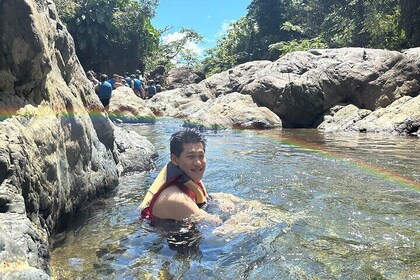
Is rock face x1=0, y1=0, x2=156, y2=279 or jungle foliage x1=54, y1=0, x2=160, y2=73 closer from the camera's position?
rock face x1=0, y1=0, x2=156, y2=279

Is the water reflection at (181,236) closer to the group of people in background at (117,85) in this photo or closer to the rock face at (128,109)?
the group of people in background at (117,85)

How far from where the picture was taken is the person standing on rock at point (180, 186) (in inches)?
162

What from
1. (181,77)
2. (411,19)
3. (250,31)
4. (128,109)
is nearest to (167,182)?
(128,109)

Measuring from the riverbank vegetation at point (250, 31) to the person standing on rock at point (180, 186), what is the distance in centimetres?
2183

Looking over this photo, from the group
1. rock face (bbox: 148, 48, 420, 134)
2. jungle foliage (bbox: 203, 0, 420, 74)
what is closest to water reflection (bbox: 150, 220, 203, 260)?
rock face (bbox: 148, 48, 420, 134)

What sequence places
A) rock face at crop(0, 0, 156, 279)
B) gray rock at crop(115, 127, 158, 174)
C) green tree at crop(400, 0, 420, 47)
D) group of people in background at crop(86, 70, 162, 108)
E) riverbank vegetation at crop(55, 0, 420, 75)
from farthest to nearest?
A: riverbank vegetation at crop(55, 0, 420, 75)
green tree at crop(400, 0, 420, 47)
group of people in background at crop(86, 70, 162, 108)
gray rock at crop(115, 127, 158, 174)
rock face at crop(0, 0, 156, 279)

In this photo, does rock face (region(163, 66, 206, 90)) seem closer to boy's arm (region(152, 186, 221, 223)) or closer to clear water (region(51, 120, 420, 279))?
clear water (region(51, 120, 420, 279))

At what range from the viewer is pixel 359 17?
30859 mm

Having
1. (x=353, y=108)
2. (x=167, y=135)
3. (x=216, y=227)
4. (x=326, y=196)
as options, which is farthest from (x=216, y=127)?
(x=216, y=227)

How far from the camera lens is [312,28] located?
40.1 m

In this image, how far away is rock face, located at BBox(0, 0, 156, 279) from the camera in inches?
110

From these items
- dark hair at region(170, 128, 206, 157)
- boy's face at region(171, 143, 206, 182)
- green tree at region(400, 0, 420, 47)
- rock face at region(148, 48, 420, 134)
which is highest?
green tree at region(400, 0, 420, 47)

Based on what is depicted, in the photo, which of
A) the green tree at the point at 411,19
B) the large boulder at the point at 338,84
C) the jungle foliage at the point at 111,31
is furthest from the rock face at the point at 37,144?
the jungle foliage at the point at 111,31

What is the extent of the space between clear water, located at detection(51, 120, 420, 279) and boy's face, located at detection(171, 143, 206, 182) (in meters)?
0.55
